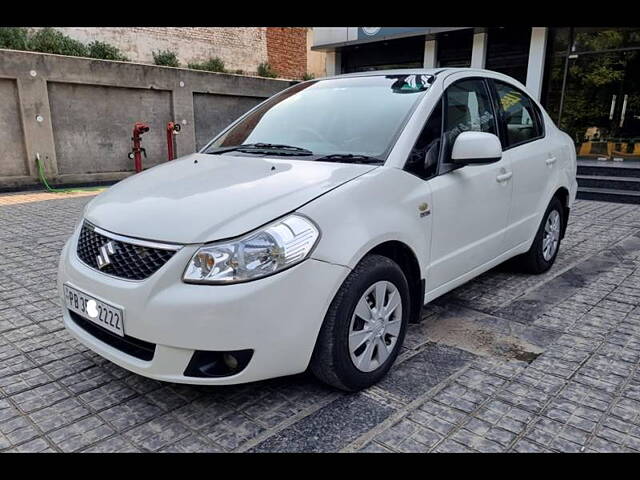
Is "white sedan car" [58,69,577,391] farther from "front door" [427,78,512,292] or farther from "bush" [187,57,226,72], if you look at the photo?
"bush" [187,57,226,72]

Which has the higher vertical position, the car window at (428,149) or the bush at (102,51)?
the bush at (102,51)

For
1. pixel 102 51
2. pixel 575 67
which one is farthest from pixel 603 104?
pixel 102 51

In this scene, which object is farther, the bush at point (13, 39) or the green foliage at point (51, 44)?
the green foliage at point (51, 44)

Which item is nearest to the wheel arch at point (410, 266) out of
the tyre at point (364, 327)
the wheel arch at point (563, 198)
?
the tyre at point (364, 327)

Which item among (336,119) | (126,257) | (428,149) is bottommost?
(126,257)

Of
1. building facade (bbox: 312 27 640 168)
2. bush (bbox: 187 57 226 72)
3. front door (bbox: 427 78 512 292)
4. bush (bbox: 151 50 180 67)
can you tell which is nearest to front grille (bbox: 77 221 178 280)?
front door (bbox: 427 78 512 292)

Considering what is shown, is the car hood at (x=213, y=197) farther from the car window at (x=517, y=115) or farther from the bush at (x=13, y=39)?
the bush at (x=13, y=39)

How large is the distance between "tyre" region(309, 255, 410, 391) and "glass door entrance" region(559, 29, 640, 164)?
9.76 metres

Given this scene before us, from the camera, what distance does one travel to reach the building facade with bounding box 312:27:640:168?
1028 centimetres

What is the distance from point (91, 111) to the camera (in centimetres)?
1025

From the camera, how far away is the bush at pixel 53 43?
10023mm

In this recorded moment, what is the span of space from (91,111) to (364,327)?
981 cm

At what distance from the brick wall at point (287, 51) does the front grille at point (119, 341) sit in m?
15.0

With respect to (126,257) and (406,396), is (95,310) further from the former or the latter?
(406,396)
